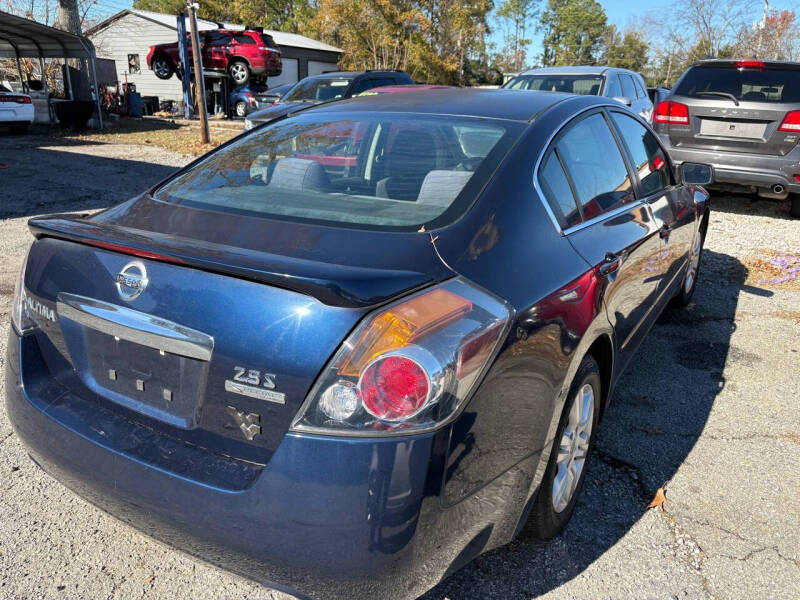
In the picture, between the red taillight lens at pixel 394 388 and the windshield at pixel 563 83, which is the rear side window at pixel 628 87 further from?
the red taillight lens at pixel 394 388

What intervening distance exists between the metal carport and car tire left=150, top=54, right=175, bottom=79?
6.30 metres

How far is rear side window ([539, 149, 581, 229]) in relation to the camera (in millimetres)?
2221

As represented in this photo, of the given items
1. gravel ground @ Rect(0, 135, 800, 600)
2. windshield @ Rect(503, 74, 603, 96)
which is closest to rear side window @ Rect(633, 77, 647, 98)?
windshield @ Rect(503, 74, 603, 96)

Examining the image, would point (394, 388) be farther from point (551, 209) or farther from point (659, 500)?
Result: point (659, 500)

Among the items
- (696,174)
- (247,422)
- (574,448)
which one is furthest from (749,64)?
(247,422)

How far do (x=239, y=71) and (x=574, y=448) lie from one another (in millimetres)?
24725

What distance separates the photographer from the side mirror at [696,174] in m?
3.96

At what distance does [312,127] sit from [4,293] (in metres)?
3.19

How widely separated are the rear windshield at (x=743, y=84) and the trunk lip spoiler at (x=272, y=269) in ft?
25.1

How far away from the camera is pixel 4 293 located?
467 cm

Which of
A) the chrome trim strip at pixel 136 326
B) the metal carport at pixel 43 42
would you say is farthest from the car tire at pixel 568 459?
the metal carport at pixel 43 42

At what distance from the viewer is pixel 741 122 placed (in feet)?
25.2

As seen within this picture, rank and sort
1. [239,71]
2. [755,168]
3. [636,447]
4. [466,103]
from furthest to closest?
[239,71] < [755,168] < [636,447] < [466,103]

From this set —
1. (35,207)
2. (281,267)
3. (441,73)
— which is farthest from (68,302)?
(441,73)
